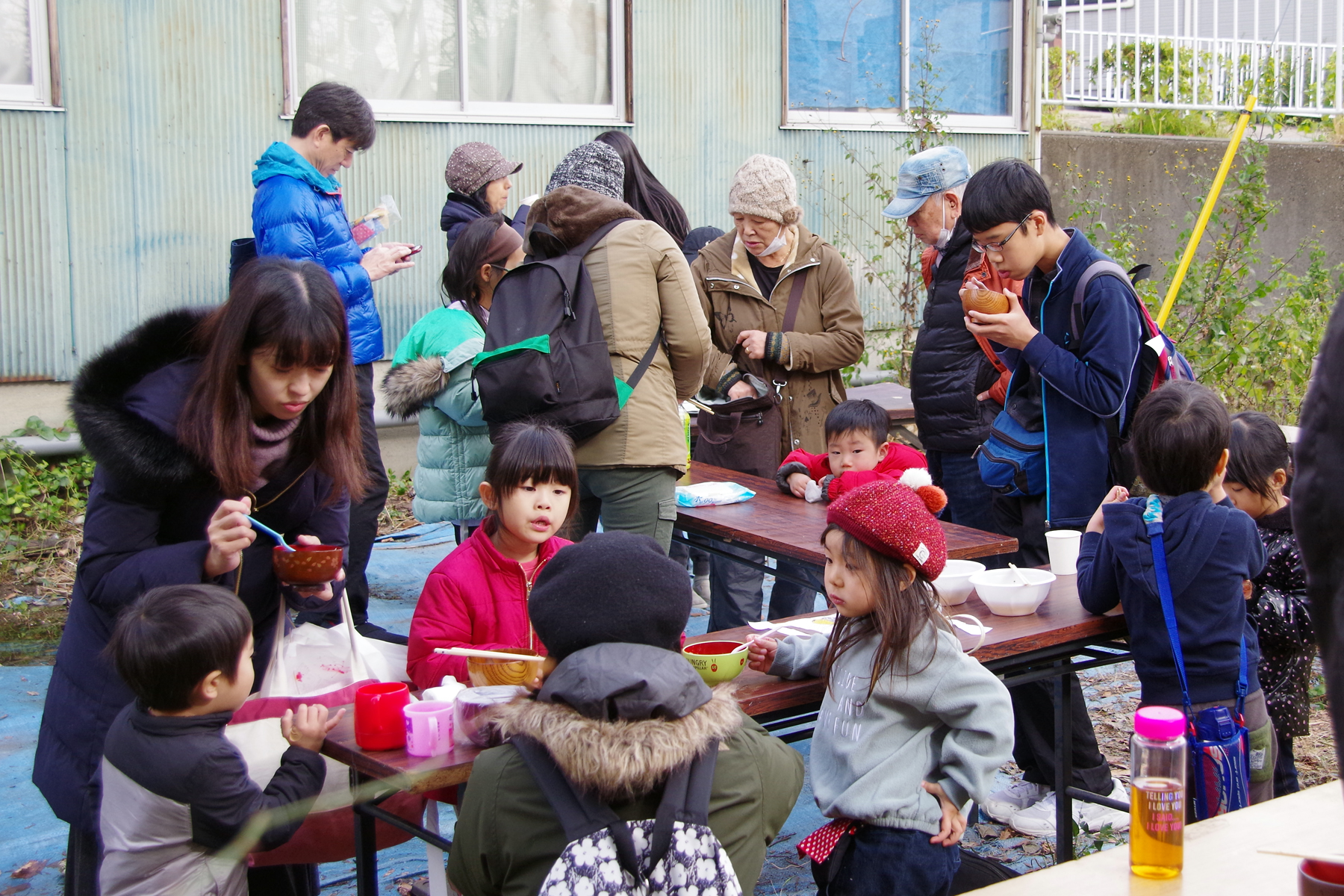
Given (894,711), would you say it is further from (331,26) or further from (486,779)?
(331,26)

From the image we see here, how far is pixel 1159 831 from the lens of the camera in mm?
1832

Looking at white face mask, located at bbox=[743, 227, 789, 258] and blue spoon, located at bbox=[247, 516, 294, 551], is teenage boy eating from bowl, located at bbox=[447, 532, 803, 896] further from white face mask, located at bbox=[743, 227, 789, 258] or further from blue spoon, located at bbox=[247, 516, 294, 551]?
white face mask, located at bbox=[743, 227, 789, 258]

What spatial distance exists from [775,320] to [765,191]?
1.78ft

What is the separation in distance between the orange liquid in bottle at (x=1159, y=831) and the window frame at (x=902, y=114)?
7261 mm

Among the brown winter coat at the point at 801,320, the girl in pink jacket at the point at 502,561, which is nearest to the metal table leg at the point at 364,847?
the girl in pink jacket at the point at 502,561

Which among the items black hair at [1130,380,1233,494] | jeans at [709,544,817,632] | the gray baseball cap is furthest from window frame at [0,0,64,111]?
black hair at [1130,380,1233,494]

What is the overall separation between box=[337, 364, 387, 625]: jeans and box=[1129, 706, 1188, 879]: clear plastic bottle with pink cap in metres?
3.60

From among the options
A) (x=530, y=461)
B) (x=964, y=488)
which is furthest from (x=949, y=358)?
(x=530, y=461)

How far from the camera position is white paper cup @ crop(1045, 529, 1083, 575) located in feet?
11.4

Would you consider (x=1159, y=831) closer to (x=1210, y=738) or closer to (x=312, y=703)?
(x=1210, y=738)

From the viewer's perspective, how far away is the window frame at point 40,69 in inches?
247

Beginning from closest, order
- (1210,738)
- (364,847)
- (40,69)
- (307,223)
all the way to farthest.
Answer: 1. (364,847)
2. (1210,738)
3. (307,223)
4. (40,69)

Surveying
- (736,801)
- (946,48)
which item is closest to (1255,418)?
(736,801)

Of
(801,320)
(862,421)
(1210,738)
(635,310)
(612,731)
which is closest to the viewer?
(612,731)
